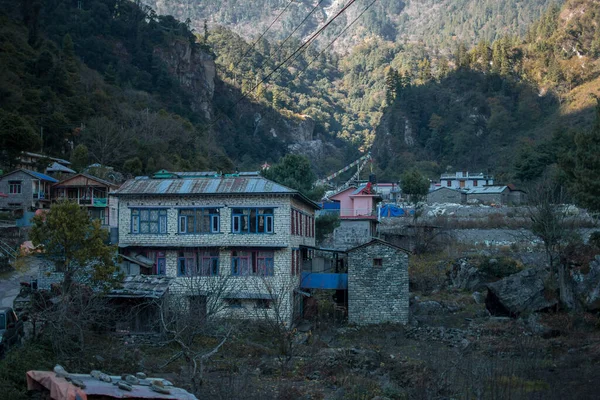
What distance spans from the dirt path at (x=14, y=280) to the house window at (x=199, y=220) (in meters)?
6.27

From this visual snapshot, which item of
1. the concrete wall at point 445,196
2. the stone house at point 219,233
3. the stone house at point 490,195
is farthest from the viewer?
the concrete wall at point 445,196

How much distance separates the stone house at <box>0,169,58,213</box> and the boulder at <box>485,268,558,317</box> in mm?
26812

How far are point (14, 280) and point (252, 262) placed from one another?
10.0 m

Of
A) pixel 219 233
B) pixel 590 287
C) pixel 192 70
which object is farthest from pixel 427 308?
pixel 192 70

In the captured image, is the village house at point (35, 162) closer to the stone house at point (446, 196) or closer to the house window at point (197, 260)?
the house window at point (197, 260)

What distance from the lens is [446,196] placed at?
214 feet

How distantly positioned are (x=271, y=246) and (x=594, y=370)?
13.2 metres

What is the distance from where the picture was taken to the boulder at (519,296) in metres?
27.1

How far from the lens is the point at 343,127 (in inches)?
5310

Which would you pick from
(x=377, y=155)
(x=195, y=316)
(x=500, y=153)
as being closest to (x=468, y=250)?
(x=195, y=316)

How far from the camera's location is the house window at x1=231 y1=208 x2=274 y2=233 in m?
27.8

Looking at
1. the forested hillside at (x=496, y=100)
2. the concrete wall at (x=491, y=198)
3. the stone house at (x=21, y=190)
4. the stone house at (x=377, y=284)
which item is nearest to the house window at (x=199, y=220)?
the stone house at (x=377, y=284)

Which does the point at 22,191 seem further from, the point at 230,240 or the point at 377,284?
the point at 377,284

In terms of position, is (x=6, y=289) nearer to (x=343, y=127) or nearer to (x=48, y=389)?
(x=48, y=389)
